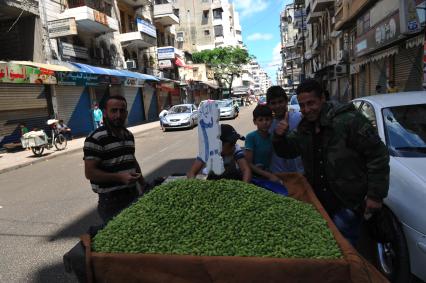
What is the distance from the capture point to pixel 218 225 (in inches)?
87.4

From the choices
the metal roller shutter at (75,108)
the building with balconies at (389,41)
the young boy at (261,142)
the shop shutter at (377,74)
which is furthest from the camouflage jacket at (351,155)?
the metal roller shutter at (75,108)

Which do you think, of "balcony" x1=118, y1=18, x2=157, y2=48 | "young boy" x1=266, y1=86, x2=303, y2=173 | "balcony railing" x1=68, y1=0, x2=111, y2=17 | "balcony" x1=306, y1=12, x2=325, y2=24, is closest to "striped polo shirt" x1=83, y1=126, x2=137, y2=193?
"young boy" x1=266, y1=86, x2=303, y2=173

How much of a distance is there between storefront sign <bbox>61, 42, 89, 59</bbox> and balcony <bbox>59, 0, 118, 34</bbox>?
130cm

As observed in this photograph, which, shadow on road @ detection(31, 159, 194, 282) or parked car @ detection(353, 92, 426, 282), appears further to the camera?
shadow on road @ detection(31, 159, 194, 282)

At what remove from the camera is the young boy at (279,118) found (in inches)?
151

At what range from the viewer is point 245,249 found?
79.1 inches

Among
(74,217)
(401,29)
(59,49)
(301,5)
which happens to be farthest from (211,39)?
(74,217)

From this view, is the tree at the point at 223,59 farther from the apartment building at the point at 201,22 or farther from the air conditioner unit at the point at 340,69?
the air conditioner unit at the point at 340,69

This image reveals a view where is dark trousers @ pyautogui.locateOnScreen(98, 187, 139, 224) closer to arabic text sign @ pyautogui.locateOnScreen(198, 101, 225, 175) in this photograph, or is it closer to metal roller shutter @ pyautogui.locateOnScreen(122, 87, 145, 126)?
arabic text sign @ pyautogui.locateOnScreen(198, 101, 225, 175)

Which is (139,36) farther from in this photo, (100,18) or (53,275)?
(53,275)

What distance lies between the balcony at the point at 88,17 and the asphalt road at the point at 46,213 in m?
11.6

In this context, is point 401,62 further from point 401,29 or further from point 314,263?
point 314,263

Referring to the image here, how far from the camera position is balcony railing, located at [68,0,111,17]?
2323 centimetres

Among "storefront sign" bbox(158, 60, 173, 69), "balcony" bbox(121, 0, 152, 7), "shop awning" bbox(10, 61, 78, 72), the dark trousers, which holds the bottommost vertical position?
the dark trousers
